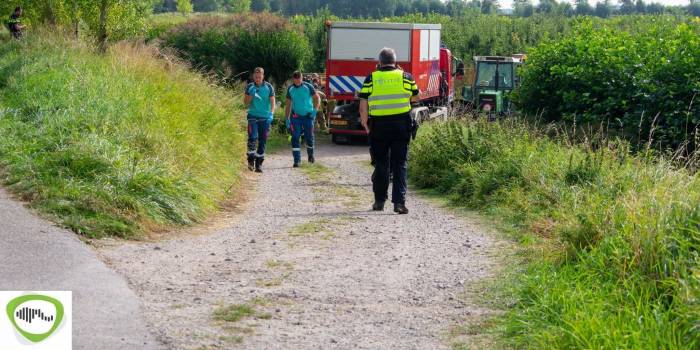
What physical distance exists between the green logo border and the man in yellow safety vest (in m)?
5.74

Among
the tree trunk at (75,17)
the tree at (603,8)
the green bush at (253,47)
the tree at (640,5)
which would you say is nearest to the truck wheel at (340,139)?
the tree trunk at (75,17)

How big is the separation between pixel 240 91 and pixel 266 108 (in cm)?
787

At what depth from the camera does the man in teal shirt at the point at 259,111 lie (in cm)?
1644

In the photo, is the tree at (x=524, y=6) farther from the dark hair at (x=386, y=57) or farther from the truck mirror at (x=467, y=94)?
the dark hair at (x=386, y=57)

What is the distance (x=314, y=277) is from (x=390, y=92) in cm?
413

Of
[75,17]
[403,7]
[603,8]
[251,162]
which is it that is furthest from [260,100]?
[403,7]

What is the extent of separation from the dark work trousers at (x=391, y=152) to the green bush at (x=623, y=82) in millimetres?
5074

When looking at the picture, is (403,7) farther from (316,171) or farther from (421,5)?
(316,171)

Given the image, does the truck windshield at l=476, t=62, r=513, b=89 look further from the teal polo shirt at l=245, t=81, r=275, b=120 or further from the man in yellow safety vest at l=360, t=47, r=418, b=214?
the man in yellow safety vest at l=360, t=47, r=418, b=214

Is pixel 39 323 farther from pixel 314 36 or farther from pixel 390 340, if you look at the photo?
pixel 314 36

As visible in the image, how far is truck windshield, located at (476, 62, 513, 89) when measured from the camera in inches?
1168

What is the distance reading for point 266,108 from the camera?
54.2 feet

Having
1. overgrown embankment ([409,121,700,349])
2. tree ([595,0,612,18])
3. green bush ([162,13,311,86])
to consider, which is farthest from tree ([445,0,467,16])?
overgrown embankment ([409,121,700,349])

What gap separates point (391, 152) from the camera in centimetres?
1152
